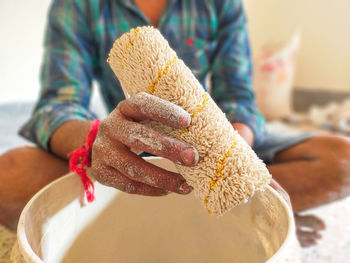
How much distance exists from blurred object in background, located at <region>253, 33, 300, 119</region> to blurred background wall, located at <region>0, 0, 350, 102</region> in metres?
0.18

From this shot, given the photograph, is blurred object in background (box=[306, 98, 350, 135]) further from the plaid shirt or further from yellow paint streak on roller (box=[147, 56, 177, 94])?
yellow paint streak on roller (box=[147, 56, 177, 94])

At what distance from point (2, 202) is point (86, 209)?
25cm

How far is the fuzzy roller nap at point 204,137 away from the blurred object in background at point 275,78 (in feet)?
5.18

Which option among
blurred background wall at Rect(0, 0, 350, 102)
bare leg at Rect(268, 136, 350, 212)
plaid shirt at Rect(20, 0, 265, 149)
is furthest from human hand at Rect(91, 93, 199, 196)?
blurred background wall at Rect(0, 0, 350, 102)

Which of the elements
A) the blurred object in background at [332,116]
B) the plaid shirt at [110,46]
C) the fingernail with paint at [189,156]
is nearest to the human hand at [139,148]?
→ the fingernail with paint at [189,156]

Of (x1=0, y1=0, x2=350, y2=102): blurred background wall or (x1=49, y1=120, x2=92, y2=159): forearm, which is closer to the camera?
(x1=49, y1=120, x2=92, y2=159): forearm

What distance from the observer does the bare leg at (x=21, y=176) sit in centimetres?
63

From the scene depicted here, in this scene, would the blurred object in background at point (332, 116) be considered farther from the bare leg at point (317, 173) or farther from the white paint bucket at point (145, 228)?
the white paint bucket at point (145, 228)

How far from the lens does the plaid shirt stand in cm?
77

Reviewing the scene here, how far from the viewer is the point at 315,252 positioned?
73 cm

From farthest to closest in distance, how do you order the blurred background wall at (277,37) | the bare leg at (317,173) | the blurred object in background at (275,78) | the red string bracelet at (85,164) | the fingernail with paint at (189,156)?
the blurred object in background at (275,78) < the blurred background wall at (277,37) < the bare leg at (317,173) < the red string bracelet at (85,164) < the fingernail with paint at (189,156)

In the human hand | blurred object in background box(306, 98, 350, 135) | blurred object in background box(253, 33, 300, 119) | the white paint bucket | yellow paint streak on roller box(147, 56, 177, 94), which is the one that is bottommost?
blurred object in background box(306, 98, 350, 135)

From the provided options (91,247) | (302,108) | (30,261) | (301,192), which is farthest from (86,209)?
(302,108)

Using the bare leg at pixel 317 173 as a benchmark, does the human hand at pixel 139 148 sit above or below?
above
